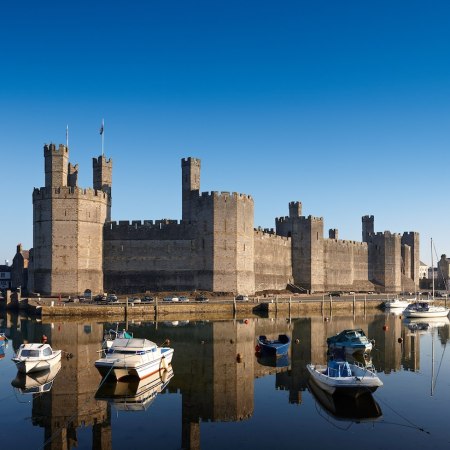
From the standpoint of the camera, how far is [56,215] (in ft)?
165

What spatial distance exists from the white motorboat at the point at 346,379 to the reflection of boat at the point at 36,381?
8.92 meters

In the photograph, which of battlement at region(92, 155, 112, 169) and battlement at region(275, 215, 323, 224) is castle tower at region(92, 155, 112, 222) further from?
battlement at region(275, 215, 323, 224)

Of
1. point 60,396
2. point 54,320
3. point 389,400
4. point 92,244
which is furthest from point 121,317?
point 389,400

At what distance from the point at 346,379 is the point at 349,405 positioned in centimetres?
83

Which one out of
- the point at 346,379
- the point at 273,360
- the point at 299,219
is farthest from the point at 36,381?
the point at 299,219

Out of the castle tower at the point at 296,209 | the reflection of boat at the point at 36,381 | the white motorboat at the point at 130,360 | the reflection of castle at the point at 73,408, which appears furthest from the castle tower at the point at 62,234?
the white motorboat at the point at 130,360

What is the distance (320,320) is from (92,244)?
2015cm

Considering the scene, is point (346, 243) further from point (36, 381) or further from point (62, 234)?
point (36, 381)

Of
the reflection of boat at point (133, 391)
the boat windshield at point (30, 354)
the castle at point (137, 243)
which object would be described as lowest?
the reflection of boat at point (133, 391)

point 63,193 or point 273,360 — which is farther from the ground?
point 63,193

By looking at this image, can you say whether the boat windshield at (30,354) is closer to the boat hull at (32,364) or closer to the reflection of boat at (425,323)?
the boat hull at (32,364)

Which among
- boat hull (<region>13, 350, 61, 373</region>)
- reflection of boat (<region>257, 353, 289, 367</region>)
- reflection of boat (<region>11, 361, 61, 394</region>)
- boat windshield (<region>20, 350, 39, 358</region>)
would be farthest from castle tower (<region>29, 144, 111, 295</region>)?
boat hull (<region>13, 350, 61, 373</region>)

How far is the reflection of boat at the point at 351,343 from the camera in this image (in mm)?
28297

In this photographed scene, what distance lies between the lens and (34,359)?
22797 mm
